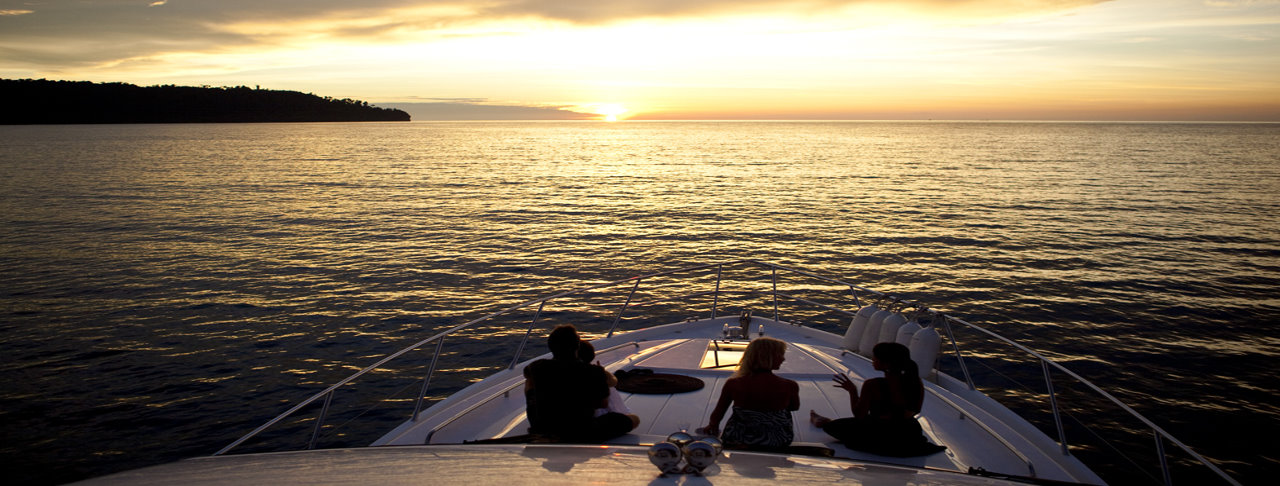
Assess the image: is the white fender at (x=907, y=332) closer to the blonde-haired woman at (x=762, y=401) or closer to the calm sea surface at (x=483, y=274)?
the blonde-haired woman at (x=762, y=401)

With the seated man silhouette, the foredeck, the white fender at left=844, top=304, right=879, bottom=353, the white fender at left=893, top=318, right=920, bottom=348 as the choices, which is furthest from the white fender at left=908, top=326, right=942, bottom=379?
the seated man silhouette

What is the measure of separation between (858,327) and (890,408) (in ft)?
13.5

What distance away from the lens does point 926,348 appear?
863cm

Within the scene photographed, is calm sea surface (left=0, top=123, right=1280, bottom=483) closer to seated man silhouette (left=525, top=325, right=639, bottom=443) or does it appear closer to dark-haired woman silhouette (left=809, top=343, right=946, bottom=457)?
seated man silhouette (left=525, top=325, right=639, bottom=443)

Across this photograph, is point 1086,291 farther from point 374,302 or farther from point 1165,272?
point 374,302

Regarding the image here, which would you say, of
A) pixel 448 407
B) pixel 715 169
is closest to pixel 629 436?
pixel 448 407

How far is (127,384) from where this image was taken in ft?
45.0

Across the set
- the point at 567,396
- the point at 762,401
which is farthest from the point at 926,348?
A: the point at 567,396

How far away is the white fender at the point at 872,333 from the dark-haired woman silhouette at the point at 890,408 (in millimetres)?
3370

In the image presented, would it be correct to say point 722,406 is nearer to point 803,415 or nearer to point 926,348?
point 803,415

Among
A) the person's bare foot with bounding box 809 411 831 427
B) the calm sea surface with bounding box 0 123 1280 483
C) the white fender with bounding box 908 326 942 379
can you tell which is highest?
the white fender with bounding box 908 326 942 379

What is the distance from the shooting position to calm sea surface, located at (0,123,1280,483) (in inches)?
511

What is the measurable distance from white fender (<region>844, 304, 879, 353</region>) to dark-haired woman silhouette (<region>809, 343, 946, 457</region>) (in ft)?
12.6

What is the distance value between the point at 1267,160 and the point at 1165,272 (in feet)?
277
